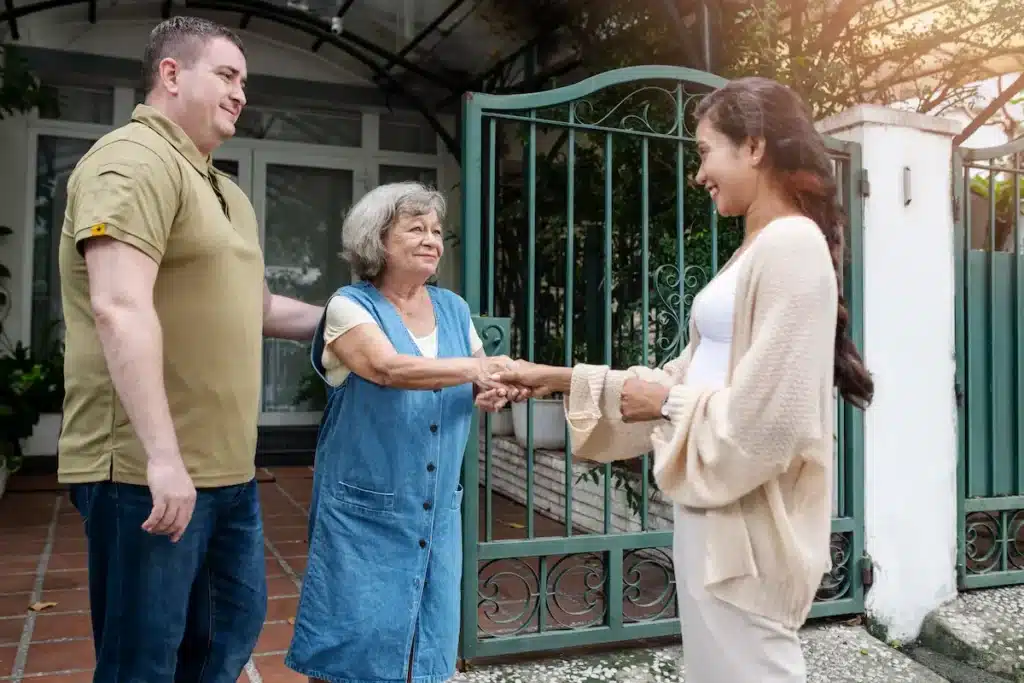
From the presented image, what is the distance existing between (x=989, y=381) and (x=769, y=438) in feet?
9.42

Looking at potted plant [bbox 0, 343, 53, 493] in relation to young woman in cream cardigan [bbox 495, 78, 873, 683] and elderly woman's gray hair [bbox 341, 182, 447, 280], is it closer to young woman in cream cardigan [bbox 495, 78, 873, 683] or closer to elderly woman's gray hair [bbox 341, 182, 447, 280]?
elderly woman's gray hair [bbox 341, 182, 447, 280]

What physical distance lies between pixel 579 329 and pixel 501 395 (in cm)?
277

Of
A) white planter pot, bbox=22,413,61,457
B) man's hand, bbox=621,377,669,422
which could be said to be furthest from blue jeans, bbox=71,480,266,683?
white planter pot, bbox=22,413,61,457

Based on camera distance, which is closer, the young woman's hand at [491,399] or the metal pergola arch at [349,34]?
the young woman's hand at [491,399]

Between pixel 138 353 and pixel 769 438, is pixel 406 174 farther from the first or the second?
pixel 769 438

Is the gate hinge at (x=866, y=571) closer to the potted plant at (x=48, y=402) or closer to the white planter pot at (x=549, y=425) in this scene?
the white planter pot at (x=549, y=425)

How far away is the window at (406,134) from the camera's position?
7859 millimetres

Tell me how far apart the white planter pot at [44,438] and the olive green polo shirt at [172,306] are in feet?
18.0

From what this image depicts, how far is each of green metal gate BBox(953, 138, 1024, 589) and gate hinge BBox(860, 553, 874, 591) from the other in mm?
482

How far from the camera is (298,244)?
775 centimetres

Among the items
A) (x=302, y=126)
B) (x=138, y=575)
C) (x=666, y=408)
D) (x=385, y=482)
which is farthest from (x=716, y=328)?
(x=302, y=126)

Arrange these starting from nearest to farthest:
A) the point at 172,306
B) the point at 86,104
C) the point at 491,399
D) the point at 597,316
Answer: the point at 172,306 → the point at 491,399 → the point at 597,316 → the point at 86,104

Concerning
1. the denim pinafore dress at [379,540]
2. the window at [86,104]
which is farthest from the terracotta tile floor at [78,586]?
the window at [86,104]

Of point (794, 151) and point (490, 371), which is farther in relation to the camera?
point (490, 371)
